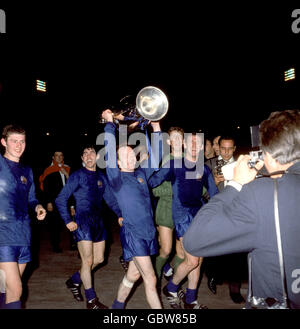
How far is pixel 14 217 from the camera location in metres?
3.17

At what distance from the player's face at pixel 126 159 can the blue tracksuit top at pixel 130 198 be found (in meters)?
0.10

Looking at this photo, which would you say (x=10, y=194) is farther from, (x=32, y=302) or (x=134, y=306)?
(x=134, y=306)

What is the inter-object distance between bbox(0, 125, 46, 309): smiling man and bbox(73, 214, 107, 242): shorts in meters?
0.80

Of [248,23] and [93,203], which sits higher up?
[248,23]

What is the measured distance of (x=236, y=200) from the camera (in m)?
1.46

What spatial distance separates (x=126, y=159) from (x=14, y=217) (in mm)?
1326

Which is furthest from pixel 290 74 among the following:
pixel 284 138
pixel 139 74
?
pixel 284 138

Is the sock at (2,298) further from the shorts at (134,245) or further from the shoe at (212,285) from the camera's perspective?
the shoe at (212,285)

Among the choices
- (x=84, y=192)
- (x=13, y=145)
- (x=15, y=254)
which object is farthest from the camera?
(x=84, y=192)

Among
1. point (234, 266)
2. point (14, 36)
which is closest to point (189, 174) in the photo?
point (234, 266)

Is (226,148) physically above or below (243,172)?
above

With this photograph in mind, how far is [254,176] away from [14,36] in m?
12.7

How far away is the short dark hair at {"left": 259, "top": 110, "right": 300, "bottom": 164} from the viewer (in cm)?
149

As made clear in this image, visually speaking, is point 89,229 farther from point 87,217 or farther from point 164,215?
point 164,215
